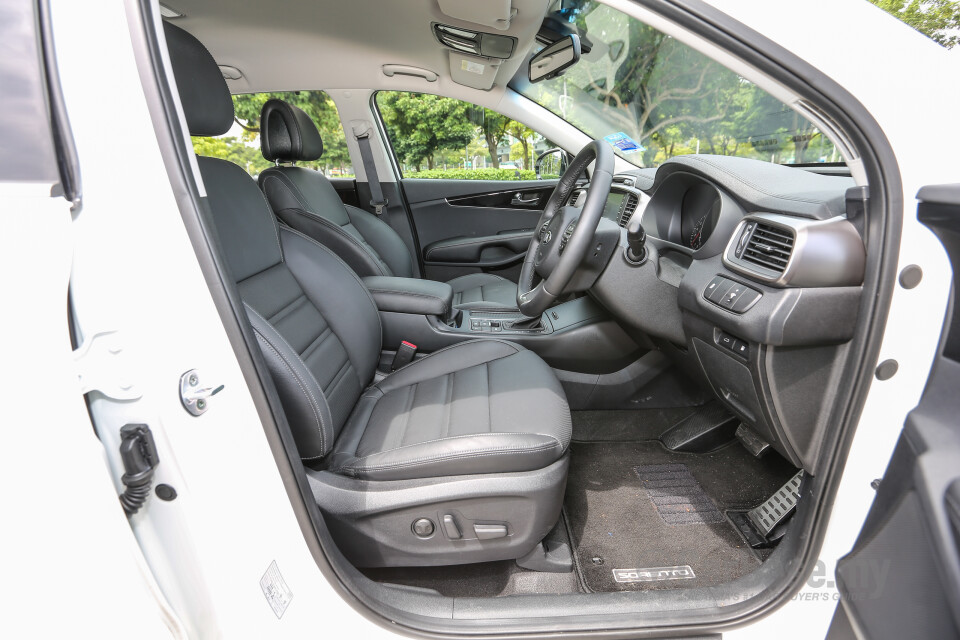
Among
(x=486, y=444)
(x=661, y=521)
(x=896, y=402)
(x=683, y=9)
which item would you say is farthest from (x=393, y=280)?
(x=896, y=402)

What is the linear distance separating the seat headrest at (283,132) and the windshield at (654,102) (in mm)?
1079

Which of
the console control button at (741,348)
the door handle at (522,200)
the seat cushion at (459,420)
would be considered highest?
the console control button at (741,348)

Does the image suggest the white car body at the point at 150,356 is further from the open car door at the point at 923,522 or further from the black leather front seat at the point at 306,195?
the black leather front seat at the point at 306,195

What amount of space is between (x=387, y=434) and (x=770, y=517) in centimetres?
109

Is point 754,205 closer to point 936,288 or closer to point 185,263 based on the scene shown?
point 936,288

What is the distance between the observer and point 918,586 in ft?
2.24

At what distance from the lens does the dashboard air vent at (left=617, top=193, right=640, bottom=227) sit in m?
1.65

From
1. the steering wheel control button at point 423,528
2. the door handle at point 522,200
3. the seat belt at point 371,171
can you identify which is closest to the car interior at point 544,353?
the steering wheel control button at point 423,528

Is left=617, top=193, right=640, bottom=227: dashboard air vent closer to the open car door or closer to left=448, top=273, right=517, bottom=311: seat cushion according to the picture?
left=448, top=273, right=517, bottom=311: seat cushion

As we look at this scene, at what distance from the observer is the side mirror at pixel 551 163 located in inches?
103

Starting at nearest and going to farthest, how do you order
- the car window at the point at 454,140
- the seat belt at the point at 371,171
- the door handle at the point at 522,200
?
1. the car window at the point at 454,140
2. the seat belt at the point at 371,171
3. the door handle at the point at 522,200

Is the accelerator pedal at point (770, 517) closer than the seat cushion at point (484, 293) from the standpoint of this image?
Yes

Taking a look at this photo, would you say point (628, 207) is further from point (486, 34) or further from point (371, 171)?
point (371, 171)

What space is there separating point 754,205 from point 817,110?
0.93ft
